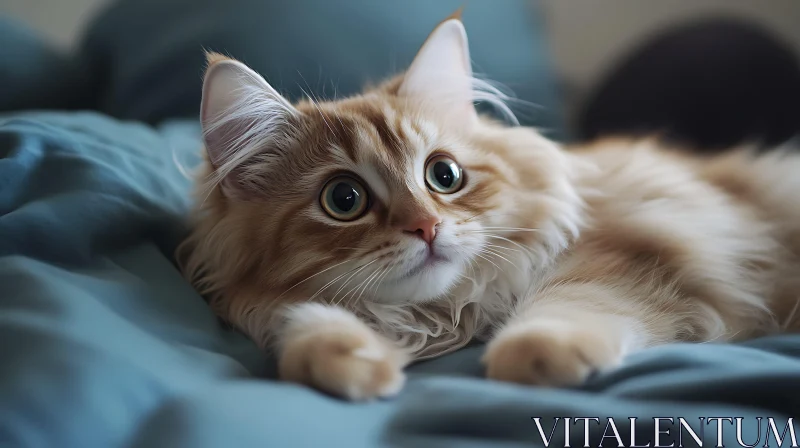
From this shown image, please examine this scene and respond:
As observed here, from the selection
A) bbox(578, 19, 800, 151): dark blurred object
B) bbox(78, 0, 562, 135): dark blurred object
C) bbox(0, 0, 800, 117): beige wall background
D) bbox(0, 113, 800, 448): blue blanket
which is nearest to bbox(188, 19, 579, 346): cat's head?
bbox(0, 113, 800, 448): blue blanket

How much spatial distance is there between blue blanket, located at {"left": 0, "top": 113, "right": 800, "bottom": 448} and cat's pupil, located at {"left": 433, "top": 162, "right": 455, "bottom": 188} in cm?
30

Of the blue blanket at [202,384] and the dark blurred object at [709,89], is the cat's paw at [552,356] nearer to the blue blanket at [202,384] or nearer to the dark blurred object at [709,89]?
the blue blanket at [202,384]

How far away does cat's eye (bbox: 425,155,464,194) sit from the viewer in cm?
113

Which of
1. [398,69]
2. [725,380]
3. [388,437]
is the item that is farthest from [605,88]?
[388,437]

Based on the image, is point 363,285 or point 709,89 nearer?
point 363,285

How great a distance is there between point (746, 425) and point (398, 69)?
1500mm

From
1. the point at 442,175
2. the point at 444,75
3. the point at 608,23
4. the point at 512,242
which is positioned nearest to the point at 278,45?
the point at 444,75

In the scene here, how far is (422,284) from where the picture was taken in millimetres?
1040

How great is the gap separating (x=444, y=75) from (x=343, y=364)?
69 cm

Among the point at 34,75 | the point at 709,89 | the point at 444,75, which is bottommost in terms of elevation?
the point at 444,75

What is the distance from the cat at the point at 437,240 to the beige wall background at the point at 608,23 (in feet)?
5.97

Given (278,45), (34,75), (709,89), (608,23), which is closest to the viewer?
(278,45)

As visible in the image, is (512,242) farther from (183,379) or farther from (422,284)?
(183,379)

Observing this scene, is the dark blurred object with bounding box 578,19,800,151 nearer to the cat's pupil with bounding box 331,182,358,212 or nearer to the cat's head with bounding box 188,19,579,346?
the cat's head with bounding box 188,19,579,346
